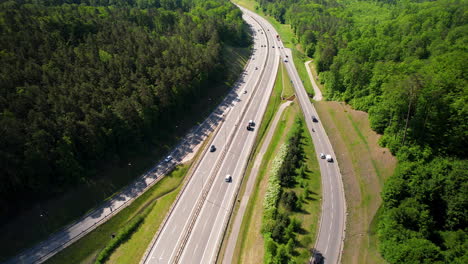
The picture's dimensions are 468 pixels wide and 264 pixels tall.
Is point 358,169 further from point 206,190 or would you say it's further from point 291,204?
point 206,190

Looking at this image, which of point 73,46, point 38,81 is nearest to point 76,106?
point 38,81

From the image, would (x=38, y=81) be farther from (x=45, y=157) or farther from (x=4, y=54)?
(x=45, y=157)

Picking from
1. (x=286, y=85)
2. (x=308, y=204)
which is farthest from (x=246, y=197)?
(x=286, y=85)

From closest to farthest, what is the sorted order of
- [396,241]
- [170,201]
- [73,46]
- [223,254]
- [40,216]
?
1. [396,241]
2. [223,254]
3. [40,216]
4. [170,201]
5. [73,46]

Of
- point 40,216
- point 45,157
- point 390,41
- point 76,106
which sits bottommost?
point 40,216

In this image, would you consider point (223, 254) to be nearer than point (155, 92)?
Yes

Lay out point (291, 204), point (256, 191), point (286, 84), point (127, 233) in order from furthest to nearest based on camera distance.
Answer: point (286, 84) < point (256, 191) < point (291, 204) < point (127, 233)
